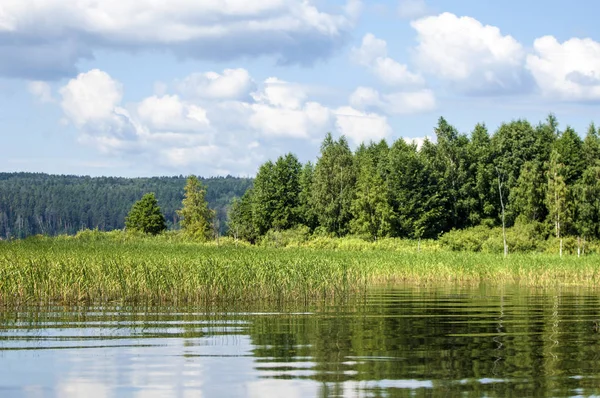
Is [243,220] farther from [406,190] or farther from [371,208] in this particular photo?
[406,190]

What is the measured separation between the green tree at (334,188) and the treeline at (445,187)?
0.11 meters

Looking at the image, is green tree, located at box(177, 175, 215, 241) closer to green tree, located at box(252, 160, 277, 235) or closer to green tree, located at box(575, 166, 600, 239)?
green tree, located at box(252, 160, 277, 235)

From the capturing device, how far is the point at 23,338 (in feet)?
59.6

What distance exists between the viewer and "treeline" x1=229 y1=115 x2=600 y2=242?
7894cm

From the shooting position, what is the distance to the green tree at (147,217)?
379ft

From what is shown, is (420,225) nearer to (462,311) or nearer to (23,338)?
(462,311)

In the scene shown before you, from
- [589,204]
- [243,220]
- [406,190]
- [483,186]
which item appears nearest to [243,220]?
[243,220]

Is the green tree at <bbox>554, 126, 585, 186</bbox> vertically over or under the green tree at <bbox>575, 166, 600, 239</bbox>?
over

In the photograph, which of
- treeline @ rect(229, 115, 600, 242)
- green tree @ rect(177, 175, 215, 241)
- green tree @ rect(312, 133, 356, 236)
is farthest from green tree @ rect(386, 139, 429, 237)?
green tree @ rect(177, 175, 215, 241)

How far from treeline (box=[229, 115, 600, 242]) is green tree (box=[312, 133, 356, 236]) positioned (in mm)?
108

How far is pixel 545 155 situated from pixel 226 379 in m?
79.3

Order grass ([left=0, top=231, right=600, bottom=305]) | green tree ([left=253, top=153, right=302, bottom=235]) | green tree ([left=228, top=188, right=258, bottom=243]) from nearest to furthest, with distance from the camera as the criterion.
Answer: grass ([left=0, top=231, right=600, bottom=305])
green tree ([left=253, top=153, right=302, bottom=235])
green tree ([left=228, top=188, right=258, bottom=243])

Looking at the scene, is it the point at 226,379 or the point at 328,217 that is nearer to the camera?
the point at 226,379

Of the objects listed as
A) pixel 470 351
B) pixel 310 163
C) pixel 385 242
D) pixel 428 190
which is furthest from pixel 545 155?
pixel 470 351
